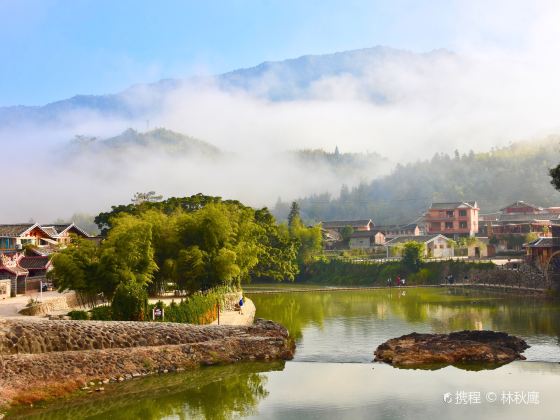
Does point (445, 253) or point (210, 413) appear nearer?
point (210, 413)

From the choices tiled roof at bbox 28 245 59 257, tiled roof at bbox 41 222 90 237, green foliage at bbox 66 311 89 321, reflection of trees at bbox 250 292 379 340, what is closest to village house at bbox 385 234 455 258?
reflection of trees at bbox 250 292 379 340

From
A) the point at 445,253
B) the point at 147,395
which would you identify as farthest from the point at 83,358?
the point at 445,253

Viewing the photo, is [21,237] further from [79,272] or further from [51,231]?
[79,272]

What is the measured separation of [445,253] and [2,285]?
181ft

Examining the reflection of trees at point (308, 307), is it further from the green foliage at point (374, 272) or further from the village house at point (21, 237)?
A: the village house at point (21, 237)

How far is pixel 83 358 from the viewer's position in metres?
24.2

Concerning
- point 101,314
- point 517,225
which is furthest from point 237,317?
point 517,225

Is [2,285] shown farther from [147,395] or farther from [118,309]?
[147,395]

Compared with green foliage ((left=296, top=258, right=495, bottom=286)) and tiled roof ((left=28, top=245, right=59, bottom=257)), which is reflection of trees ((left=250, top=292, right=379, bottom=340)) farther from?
tiled roof ((left=28, top=245, right=59, bottom=257))

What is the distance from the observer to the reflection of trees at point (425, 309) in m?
37.3

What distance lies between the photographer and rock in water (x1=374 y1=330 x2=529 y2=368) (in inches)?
1062

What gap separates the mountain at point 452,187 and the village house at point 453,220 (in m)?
38.6

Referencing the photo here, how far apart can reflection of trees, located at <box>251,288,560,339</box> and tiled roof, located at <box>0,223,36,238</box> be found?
19.3 meters

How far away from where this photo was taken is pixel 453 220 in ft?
312
